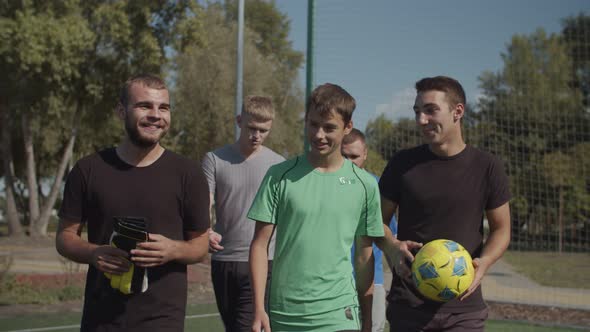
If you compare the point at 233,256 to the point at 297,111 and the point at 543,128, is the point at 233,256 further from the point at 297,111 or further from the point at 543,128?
the point at 297,111

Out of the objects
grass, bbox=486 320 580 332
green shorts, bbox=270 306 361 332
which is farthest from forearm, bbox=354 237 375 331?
grass, bbox=486 320 580 332

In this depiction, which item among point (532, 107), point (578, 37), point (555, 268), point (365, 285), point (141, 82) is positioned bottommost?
point (555, 268)

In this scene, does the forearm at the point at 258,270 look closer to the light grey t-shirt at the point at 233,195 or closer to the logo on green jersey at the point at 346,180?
the logo on green jersey at the point at 346,180

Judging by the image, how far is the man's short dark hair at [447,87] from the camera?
14.6ft

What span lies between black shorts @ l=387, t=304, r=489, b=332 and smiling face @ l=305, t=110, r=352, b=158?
1.15 meters

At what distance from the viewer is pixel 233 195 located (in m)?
6.06

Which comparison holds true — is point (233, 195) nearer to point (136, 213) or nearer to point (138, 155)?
point (138, 155)

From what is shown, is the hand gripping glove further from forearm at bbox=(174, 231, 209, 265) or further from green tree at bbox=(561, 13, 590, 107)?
green tree at bbox=(561, 13, 590, 107)

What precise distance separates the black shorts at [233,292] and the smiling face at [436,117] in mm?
2053

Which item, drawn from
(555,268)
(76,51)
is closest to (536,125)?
(555,268)

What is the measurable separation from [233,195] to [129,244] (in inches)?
103

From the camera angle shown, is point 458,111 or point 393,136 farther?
point 393,136

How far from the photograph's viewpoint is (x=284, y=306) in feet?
12.6

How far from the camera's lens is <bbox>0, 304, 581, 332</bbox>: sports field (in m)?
10.1
